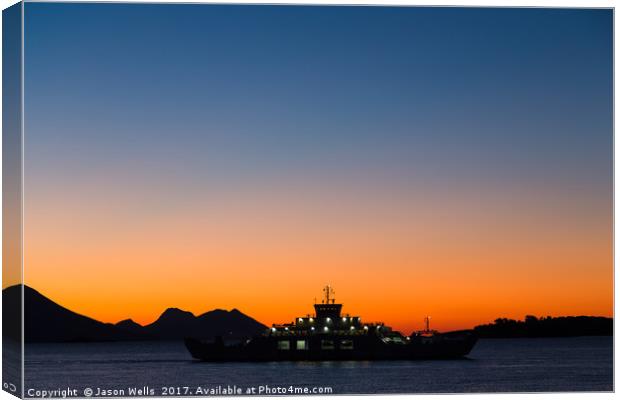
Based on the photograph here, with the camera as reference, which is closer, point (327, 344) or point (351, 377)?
point (351, 377)

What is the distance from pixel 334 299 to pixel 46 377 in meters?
17.8

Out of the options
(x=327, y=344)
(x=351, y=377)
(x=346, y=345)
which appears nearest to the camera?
(x=351, y=377)

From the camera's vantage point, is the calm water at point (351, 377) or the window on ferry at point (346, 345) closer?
the calm water at point (351, 377)

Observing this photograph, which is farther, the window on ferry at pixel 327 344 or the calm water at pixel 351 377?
the window on ferry at pixel 327 344

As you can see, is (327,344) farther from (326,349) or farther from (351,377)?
Result: (351,377)

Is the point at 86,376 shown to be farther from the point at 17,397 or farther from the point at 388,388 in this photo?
the point at 17,397

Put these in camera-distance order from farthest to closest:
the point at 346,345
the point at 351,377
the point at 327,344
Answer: the point at 327,344 < the point at 346,345 < the point at 351,377

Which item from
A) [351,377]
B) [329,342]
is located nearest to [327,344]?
[329,342]

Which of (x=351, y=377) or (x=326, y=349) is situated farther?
(x=326, y=349)

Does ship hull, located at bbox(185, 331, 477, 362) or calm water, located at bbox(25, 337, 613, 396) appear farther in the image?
ship hull, located at bbox(185, 331, 477, 362)

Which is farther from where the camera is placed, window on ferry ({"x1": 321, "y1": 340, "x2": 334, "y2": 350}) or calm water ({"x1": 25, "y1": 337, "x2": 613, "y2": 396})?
window on ferry ({"x1": 321, "y1": 340, "x2": 334, "y2": 350})

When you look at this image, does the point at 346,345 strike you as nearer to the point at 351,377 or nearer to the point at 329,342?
the point at 329,342

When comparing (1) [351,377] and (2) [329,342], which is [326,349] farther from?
(1) [351,377]

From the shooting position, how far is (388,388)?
3588 centimetres
